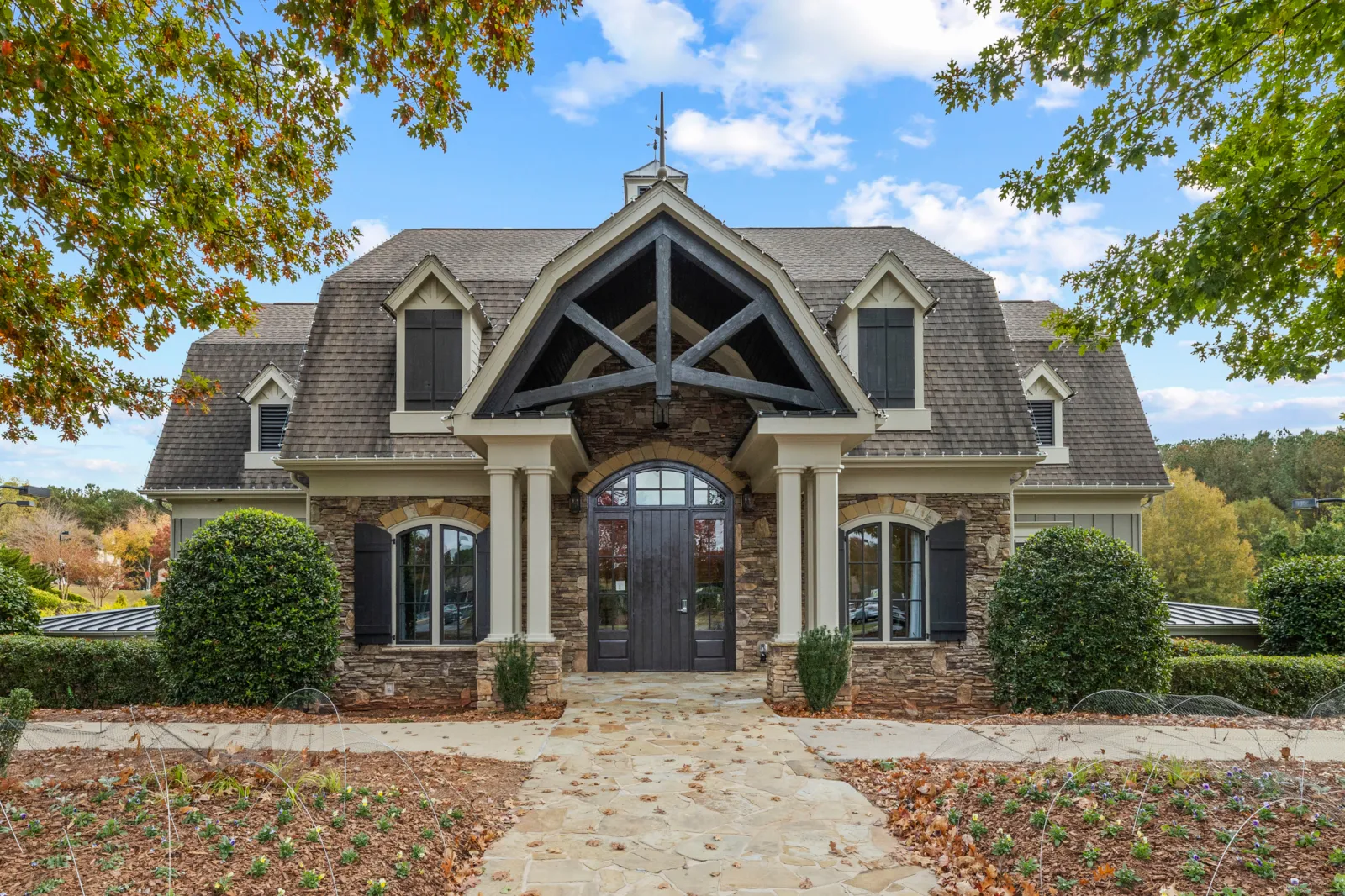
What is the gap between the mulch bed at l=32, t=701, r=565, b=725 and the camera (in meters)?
8.04

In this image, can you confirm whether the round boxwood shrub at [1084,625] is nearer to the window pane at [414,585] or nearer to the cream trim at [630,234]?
the cream trim at [630,234]

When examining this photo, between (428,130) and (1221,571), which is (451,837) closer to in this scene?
(428,130)

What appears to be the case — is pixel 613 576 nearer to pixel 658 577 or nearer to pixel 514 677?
pixel 658 577

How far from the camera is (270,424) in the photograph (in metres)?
14.2

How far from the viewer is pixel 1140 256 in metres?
6.61

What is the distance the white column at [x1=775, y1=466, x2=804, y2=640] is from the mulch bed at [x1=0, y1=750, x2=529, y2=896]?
4041mm

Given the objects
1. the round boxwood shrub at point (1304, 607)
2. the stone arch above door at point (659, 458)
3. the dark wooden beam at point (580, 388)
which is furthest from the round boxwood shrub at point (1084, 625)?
the dark wooden beam at point (580, 388)

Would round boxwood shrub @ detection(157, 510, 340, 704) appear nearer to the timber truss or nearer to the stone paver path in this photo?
the timber truss

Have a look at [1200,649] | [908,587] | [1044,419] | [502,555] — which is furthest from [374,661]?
[1200,649]

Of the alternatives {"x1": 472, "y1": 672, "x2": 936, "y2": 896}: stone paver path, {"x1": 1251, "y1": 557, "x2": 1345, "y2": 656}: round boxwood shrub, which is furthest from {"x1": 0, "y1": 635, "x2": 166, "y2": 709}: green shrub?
{"x1": 1251, "y1": 557, "x2": 1345, "y2": 656}: round boxwood shrub

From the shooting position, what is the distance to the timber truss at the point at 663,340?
8508 mm

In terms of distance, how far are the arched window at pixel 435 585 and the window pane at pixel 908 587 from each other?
569cm

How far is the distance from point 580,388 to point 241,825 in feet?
17.2

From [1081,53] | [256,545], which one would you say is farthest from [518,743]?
[1081,53]
